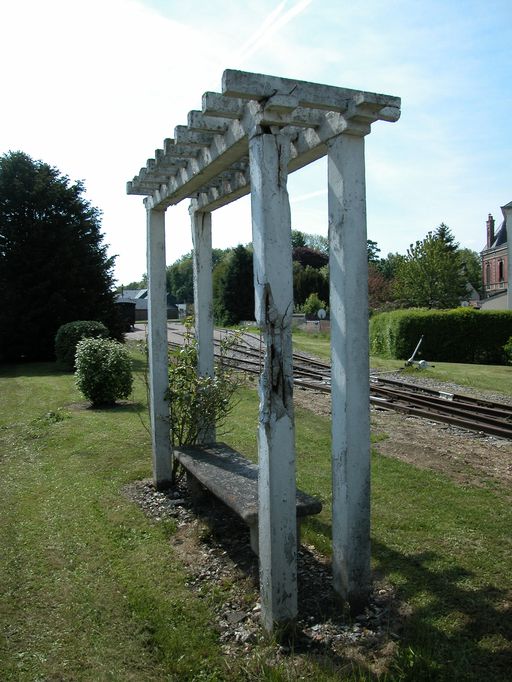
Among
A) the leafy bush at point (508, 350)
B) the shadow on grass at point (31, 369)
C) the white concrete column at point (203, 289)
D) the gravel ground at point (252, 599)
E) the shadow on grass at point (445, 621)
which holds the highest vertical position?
the white concrete column at point (203, 289)

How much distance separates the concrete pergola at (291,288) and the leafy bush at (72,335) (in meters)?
15.9

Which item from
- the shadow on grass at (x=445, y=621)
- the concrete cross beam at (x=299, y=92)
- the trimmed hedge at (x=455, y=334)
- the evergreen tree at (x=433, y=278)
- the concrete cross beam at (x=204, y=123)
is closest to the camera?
the shadow on grass at (x=445, y=621)

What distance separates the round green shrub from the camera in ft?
39.3

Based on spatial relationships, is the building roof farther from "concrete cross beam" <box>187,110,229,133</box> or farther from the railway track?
"concrete cross beam" <box>187,110,229,133</box>

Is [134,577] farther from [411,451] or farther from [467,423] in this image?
[467,423]

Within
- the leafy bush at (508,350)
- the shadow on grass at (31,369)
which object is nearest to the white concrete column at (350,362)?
the shadow on grass at (31,369)

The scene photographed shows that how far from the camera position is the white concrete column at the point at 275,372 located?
3346mm

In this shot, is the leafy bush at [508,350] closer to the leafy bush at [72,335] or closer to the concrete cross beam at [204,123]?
the leafy bush at [72,335]

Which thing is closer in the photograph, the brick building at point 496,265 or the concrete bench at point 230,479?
the concrete bench at point 230,479

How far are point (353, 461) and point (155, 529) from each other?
230 centimetres

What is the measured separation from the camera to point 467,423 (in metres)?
9.41

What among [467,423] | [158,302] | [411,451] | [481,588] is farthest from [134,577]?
[467,423]

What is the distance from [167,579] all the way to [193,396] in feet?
6.95

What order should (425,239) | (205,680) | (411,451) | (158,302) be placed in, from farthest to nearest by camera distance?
(425,239), (411,451), (158,302), (205,680)
